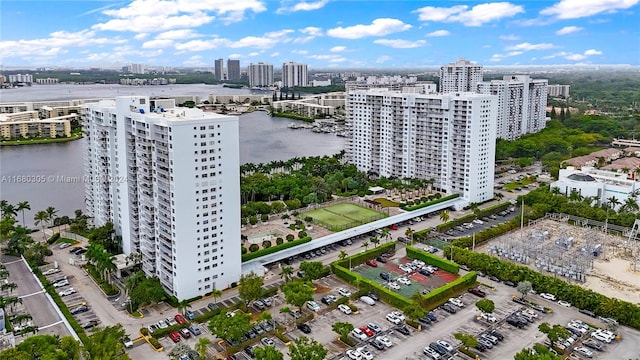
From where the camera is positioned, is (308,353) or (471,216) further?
(471,216)

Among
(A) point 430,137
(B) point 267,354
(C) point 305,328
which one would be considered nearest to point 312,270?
(C) point 305,328

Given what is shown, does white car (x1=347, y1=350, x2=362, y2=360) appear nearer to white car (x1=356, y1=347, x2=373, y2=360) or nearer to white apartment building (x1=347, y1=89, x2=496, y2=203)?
white car (x1=356, y1=347, x2=373, y2=360)

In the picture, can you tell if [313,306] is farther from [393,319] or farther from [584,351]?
[584,351]

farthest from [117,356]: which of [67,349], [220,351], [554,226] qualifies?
[554,226]

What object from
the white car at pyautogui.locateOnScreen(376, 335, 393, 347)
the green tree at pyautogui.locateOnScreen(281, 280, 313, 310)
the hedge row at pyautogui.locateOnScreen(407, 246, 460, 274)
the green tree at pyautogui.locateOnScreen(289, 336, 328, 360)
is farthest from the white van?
the green tree at pyautogui.locateOnScreen(289, 336, 328, 360)

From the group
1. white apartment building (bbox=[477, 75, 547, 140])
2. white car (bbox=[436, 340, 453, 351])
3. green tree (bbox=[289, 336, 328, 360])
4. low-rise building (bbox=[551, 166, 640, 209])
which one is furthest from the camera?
white apartment building (bbox=[477, 75, 547, 140])

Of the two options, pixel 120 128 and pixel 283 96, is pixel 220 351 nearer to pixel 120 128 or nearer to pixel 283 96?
pixel 120 128
